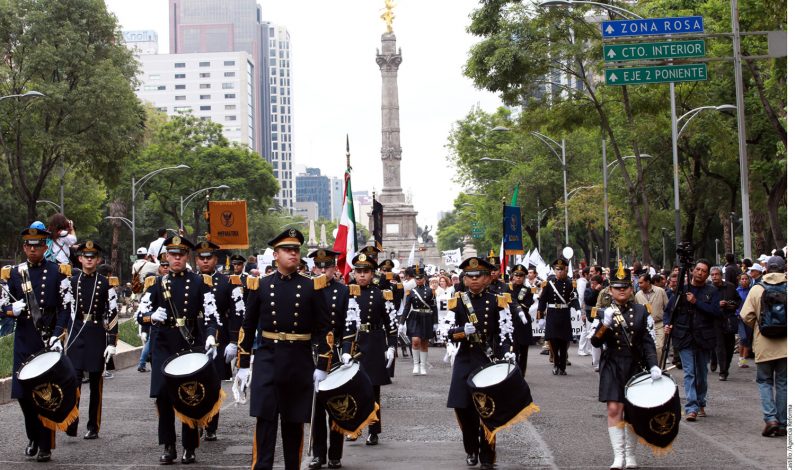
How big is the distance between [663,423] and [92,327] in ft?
19.5

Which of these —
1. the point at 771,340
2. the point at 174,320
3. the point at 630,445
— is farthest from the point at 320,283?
the point at 771,340

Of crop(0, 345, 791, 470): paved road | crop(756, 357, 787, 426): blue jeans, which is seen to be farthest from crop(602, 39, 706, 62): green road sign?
crop(756, 357, 787, 426): blue jeans

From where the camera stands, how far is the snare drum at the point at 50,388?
34.2ft

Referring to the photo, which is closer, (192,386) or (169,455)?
(192,386)

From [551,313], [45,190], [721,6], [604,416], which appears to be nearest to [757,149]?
[721,6]

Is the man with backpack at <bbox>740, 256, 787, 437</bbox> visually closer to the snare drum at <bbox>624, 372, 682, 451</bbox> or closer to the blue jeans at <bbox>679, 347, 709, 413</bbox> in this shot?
the blue jeans at <bbox>679, 347, 709, 413</bbox>

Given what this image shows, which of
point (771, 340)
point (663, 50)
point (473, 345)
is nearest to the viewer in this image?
point (473, 345)

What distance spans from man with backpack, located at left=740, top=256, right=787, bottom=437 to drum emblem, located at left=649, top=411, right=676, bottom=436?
255 cm

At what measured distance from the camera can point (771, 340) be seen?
12.1m

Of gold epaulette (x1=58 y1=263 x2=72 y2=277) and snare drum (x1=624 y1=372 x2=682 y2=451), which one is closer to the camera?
snare drum (x1=624 y1=372 x2=682 y2=451)

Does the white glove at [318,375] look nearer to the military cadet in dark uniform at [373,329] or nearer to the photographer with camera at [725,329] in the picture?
the military cadet in dark uniform at [373,329]

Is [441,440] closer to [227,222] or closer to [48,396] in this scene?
[48,396]

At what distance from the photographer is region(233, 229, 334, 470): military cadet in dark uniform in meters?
8.79

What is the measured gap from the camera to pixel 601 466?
10.5 metres
